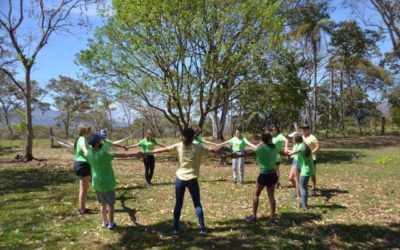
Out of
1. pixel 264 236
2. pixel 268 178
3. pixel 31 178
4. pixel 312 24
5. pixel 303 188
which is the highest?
pixel 312 24

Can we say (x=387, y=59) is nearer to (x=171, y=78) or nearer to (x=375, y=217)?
(x=171, y=78)

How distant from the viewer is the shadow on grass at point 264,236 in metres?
7.21

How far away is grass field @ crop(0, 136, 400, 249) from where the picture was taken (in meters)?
7.41

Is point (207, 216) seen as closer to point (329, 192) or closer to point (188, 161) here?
point (188, 161)

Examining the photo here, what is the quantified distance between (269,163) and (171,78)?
13240 millimetres

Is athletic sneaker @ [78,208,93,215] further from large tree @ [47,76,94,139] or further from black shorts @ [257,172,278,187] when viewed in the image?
large tree @ [47,76,94,139]

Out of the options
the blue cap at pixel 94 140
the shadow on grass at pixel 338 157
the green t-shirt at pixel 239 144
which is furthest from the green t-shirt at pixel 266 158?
the shadow on grass at pixel 338 157

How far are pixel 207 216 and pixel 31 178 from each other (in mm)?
9279

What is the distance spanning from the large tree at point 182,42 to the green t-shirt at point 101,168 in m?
12.5

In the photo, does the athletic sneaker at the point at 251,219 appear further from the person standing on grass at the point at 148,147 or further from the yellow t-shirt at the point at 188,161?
the person standing on grass at the point at 148,147

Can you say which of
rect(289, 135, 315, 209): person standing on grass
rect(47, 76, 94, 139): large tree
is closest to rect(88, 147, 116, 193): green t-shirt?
rect(289, 135, 315, 209): person standing on grass

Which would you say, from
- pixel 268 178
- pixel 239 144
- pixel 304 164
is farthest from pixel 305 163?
pixel 239 144

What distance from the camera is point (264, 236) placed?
7633 millimetres

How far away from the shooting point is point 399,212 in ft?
31.6
